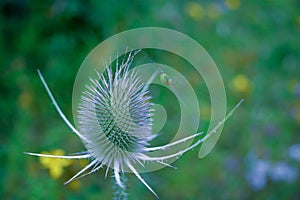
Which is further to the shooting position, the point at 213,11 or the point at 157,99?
the point at 213,11

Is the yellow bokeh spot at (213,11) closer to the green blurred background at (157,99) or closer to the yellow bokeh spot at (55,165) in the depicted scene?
the green blurred background at (157,99)

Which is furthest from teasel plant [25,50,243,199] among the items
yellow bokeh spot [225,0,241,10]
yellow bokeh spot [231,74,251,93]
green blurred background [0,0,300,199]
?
yellow bokeh spot [225,0,241,10]

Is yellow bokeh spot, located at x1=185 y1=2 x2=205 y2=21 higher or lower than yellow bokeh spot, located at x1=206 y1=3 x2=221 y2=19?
below

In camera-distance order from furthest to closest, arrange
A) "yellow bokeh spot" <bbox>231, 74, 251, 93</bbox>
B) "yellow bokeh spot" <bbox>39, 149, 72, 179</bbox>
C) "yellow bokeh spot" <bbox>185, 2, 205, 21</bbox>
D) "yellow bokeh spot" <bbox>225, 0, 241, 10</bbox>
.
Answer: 1. "yellow bokeh spot" <bbox>225, 0, 241, 10</bbox>
2. "yellow bokeh spot" <bbox>185, 2, 205, 21</bbox>
3. "yellow bokeh spot" <bbox>231, 74, 251, 93</bbox>
4. "yellow bokeh spot" <bbox>39, 149, 72, 179</bbox>

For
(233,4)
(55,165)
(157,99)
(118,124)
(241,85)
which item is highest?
(118,124)

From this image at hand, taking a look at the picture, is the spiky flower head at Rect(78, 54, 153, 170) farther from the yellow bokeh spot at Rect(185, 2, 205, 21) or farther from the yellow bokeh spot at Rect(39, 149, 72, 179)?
the yellow bokeh spot at Rect(185, 2, 205, 21)

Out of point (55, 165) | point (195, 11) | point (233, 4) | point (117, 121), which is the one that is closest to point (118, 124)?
point (117, 121)

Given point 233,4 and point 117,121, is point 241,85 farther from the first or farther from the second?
point 117,121
